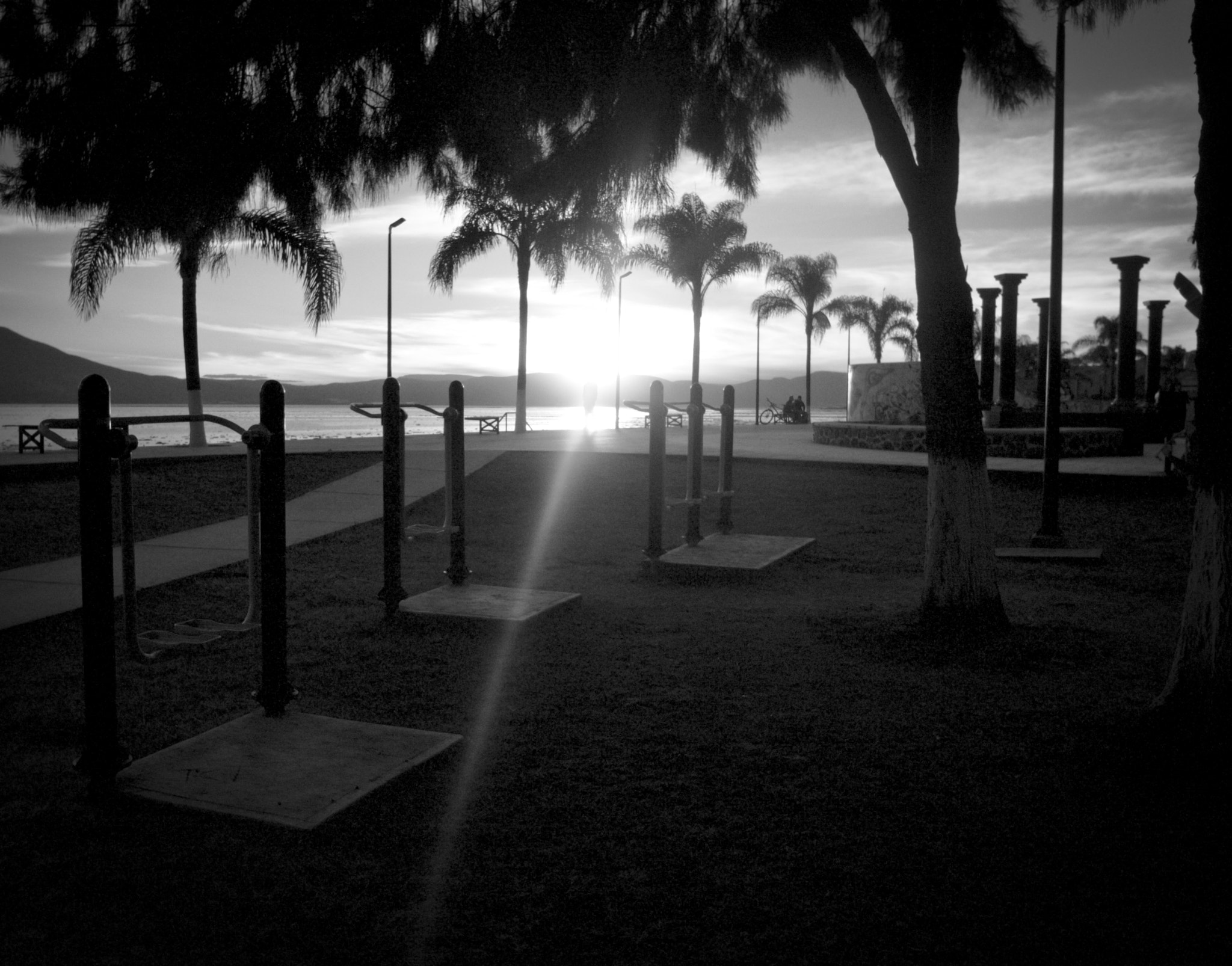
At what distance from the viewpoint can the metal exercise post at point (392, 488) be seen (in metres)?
5.80

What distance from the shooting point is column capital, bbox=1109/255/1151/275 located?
76.8 ft

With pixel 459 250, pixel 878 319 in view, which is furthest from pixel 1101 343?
pixel 459 250

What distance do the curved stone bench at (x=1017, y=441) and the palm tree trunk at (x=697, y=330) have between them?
51.7 feet

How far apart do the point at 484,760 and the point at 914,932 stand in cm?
176

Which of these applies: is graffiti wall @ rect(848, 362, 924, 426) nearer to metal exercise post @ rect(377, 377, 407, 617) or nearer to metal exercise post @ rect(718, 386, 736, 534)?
metal exercise post @ rect(718, 386, 736, 534)

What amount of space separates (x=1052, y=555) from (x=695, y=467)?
11.3 feet

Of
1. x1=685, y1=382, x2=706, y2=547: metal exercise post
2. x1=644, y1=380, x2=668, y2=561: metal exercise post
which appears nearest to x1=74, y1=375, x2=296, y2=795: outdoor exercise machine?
x1=644, y1=380, x2=668, y2=561: metal exercise post

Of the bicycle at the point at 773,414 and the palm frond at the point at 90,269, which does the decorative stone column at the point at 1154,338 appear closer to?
the bicycle at the point at 773,414

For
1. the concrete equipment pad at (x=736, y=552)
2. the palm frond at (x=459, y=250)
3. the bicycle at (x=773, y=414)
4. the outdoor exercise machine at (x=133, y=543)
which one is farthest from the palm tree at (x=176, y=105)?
the bicycle at (x=773, y=414)

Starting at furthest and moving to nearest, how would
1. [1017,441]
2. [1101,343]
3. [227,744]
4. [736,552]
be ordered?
[1101,343] < [1017,441] < [736,552] < [227,744]

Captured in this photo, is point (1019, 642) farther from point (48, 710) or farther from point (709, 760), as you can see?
point (48, 710)

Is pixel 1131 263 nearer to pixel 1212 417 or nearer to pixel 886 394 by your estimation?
pixel 886 394

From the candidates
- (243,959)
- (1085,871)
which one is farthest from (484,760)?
(1085,871)

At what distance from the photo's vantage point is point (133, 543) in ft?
12.1
